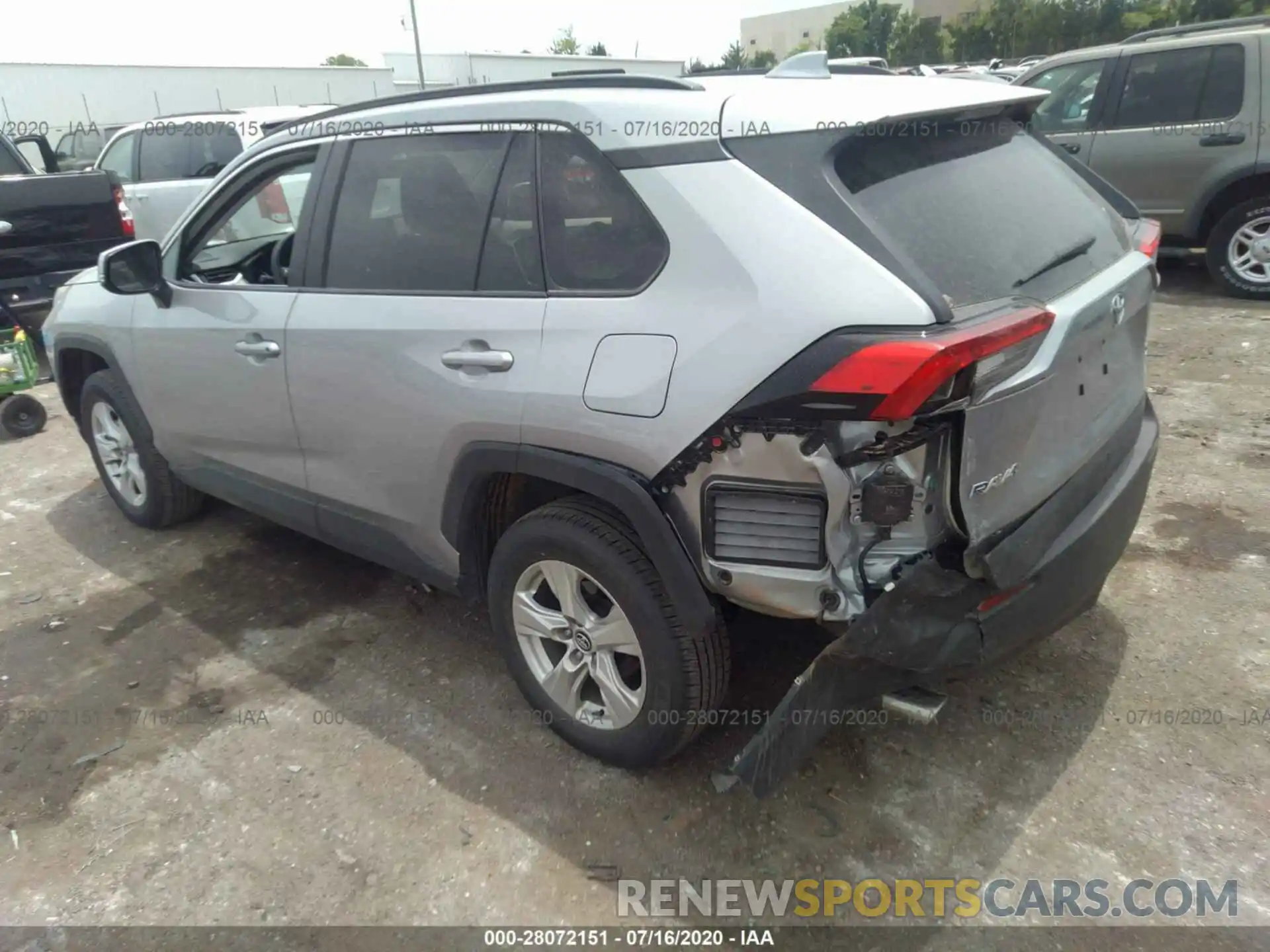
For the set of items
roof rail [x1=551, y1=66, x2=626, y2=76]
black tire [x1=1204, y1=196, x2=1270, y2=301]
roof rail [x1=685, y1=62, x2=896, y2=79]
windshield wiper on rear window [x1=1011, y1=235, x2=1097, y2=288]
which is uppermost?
roof rail [x1=551, y1=66, x2=626, y2=76]

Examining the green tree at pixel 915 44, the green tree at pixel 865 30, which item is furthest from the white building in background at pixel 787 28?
the green tree at pixel 915 44

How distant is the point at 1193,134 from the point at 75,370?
7.88 m

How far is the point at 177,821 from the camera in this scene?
2658 mm

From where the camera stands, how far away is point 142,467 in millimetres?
4324

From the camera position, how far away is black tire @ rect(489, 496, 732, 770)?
240 cm

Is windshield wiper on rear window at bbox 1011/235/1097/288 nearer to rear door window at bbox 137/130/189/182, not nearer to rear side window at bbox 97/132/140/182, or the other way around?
rear door window at bbox 137/130/189/182

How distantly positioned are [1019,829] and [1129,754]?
487mm

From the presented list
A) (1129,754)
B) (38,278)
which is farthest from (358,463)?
(38,278)

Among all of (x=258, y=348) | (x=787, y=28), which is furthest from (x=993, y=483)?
(x=787, y=28)

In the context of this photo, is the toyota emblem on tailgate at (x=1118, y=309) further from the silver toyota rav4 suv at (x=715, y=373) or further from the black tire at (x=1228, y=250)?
the black tire at (x=1228, y=250)

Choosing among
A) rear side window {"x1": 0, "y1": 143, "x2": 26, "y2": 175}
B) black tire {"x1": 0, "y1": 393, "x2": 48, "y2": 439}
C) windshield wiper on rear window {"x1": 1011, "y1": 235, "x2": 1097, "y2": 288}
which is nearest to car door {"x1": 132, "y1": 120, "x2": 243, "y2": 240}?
rear side window {"x1": 0, "y1": 143, "x2": 26, "y2": 175}

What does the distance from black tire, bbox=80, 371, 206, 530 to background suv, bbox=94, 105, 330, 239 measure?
16.5 feet

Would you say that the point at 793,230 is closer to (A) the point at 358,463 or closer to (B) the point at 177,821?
(A) the point at 358,463

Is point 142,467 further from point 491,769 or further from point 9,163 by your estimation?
point 9,163
